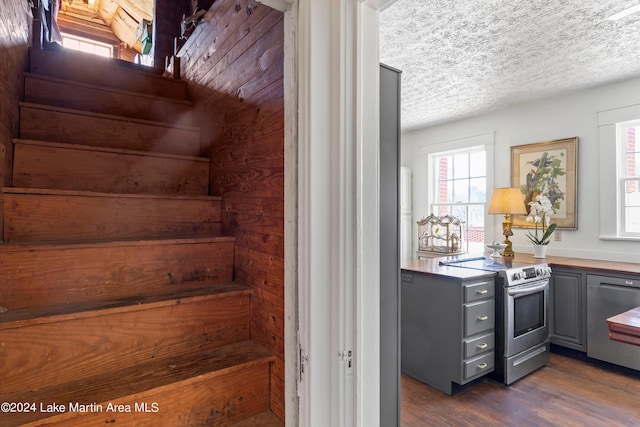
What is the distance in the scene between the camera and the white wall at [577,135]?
337cm

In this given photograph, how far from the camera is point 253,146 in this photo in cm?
137

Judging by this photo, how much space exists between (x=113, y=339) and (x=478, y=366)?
7.85ft

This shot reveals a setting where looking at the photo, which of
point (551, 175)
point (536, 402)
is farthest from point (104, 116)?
point (551, 175)

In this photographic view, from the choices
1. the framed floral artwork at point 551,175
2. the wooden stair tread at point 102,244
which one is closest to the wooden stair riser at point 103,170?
the wooden stair tread at point 102,244

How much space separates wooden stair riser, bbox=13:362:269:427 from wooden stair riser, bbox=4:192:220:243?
2.08 ft

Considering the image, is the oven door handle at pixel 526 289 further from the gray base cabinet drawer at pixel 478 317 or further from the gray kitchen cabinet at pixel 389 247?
the gray kitchen cabinet at pixel 389 247

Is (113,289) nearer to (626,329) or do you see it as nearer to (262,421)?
(262,421)

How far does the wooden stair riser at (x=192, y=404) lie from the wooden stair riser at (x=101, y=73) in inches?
71.0

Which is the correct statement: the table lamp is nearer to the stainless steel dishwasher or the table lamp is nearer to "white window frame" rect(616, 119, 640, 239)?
the stainless steel dishwasher

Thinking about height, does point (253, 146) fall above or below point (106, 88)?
below

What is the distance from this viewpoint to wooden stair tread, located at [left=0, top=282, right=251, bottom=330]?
998mm

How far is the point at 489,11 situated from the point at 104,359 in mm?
2750

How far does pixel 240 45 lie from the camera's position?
4.87 ft

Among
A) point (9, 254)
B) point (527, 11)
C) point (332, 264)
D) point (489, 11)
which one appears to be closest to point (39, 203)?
point (9, 254)
